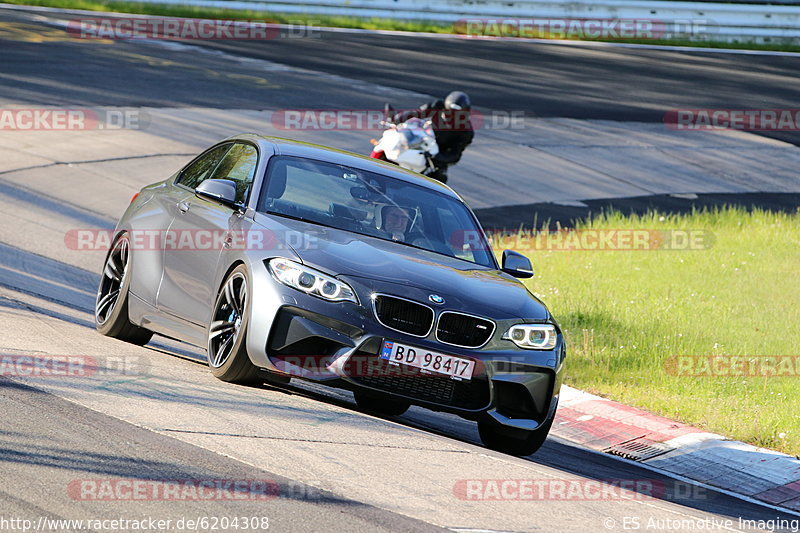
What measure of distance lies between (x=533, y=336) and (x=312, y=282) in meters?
1.36

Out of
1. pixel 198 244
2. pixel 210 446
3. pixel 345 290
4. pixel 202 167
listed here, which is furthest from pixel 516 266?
pixel 210 446

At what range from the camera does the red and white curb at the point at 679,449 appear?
819 cm

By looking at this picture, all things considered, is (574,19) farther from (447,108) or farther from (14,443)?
(14,443)

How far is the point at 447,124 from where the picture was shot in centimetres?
1524

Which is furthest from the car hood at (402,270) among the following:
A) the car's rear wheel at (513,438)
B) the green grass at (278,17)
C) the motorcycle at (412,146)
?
the green grass at (278,17)

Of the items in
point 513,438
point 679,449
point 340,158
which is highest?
Answer: point 340,158

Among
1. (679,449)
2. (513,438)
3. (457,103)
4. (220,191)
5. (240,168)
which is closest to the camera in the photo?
(513,438)

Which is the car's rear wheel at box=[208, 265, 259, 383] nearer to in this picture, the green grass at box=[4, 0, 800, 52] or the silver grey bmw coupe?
the silver grey bmw coupe

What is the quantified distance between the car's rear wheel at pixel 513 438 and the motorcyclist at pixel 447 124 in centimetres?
760

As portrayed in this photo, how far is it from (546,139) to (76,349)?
15.8 meters

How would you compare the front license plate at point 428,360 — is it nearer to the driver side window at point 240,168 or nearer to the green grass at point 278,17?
the driver side window at point 240,168

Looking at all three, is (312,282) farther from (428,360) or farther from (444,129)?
(444,129)

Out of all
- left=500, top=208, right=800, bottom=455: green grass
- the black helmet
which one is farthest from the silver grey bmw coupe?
the black helmet

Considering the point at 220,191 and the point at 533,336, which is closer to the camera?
the point at 533,336
